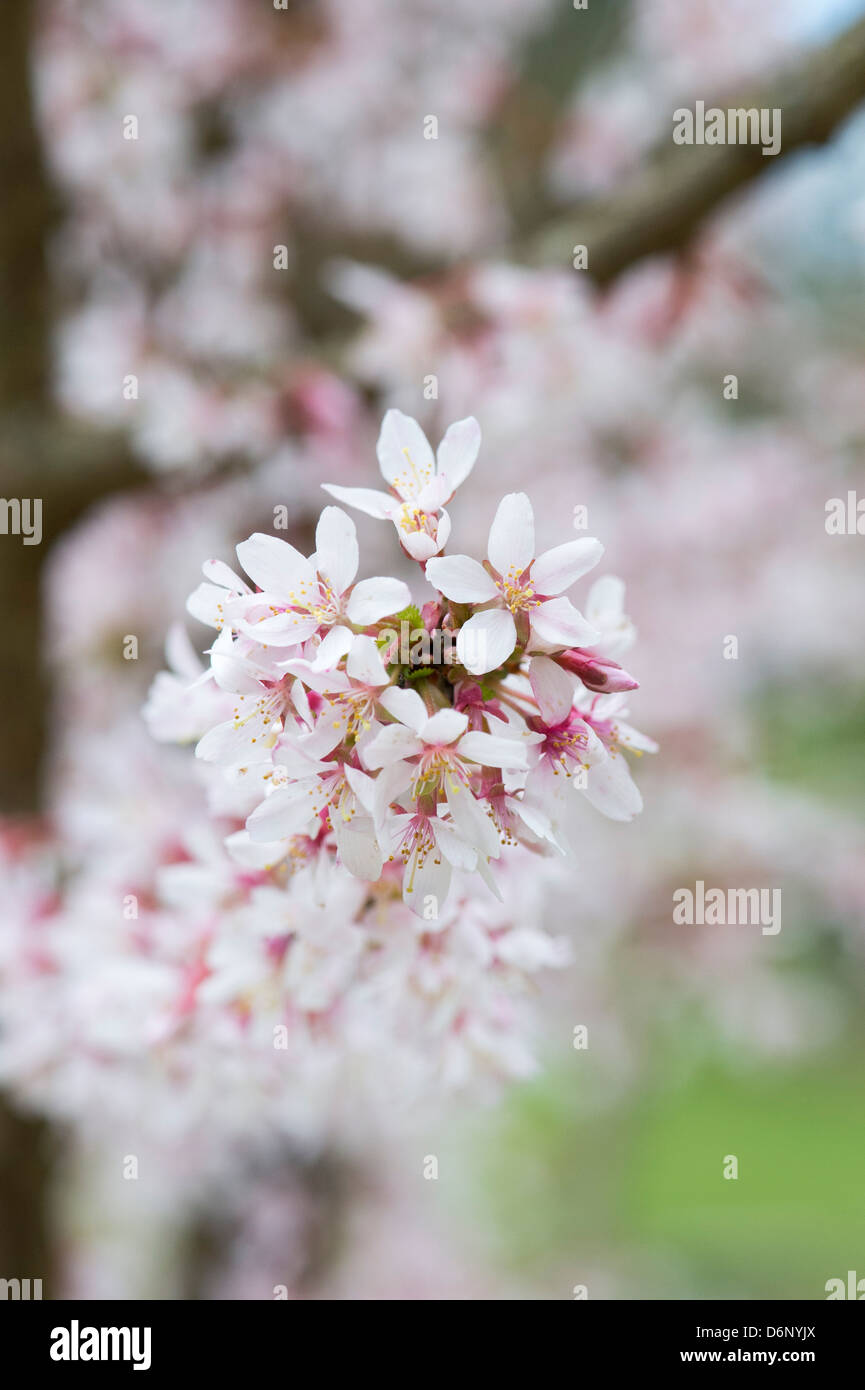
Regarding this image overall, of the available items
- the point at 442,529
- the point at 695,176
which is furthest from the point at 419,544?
the point at 695,176

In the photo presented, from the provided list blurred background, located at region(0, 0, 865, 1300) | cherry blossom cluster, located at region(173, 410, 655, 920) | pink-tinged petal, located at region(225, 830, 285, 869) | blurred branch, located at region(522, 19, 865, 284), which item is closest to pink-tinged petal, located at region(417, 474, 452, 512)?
cherry blossom cluster, located at region(173, 410, 655, 920)

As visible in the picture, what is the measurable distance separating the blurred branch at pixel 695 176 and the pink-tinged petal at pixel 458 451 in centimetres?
80

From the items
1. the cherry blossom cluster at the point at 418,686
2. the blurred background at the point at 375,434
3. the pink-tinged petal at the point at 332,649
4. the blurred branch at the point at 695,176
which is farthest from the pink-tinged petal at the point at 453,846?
the blurred branch at the point at 695,176

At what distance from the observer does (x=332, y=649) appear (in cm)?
54

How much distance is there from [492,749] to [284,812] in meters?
0.13

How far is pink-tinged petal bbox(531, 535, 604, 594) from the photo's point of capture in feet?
1.89

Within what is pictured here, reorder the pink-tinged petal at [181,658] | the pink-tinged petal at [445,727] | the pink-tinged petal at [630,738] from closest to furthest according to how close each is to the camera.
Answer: the pink-tinged petal at [445,727], the pink-tinged petal at [630,738], the pink-tinged petal at [181,658]

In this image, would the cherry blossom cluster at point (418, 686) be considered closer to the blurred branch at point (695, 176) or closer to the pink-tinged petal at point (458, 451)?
the pink-tinged petal at point (458, 451)

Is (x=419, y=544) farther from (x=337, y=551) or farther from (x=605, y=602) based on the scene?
(x=605, y=602)

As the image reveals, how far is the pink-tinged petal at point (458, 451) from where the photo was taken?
0.59m

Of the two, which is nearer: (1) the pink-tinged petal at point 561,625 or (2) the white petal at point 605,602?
(1) the pink-tinged petal at point 561,625

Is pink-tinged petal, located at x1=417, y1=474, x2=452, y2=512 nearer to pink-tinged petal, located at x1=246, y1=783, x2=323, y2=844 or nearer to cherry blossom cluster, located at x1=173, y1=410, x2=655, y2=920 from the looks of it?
cherry blossom cluster, located at x1=173, y1=410, x2=655, y2=920
